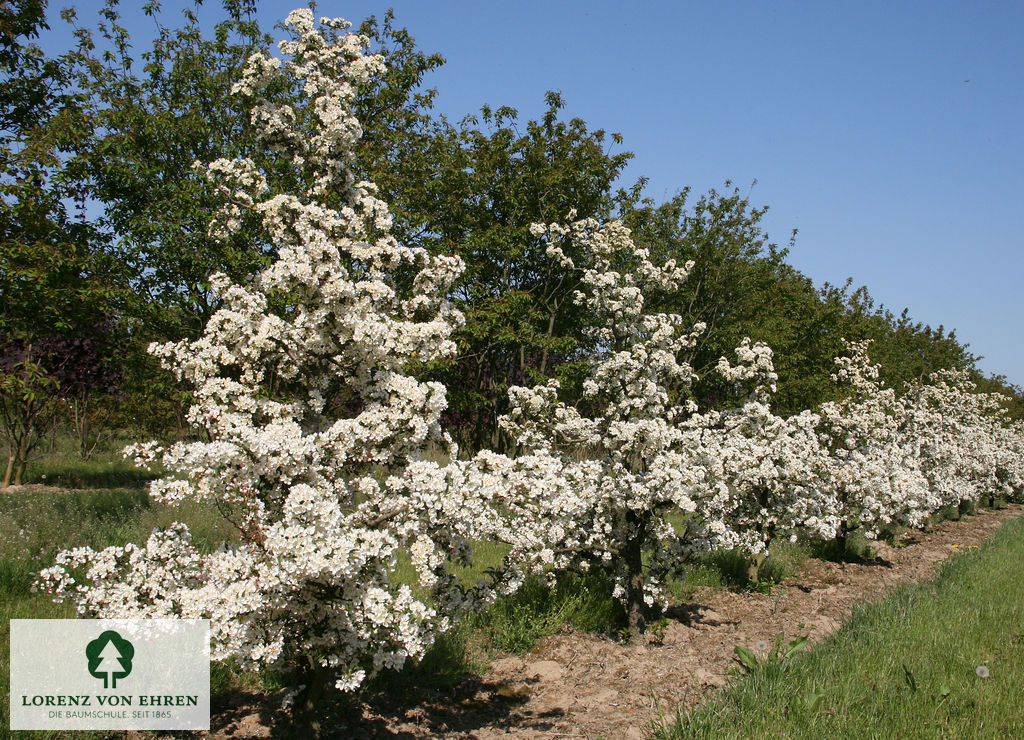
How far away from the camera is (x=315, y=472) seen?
4867mm

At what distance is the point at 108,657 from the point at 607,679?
5095 mm

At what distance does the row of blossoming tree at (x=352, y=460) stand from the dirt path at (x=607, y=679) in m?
0.72

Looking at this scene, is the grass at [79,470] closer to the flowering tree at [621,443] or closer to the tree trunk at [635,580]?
the flowering tree at [621,443]

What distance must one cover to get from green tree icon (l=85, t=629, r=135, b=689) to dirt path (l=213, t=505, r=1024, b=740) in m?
1.03

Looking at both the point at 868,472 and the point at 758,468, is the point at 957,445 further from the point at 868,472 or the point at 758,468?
the point at 758,468

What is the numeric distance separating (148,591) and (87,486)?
13.4 meters

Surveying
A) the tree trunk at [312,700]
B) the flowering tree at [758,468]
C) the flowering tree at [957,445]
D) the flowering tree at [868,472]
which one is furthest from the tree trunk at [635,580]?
the flowering tree at [957,445]

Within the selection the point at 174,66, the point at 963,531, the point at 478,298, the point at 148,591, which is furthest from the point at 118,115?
the point at 963,531

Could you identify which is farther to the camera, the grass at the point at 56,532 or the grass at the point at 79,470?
the grass at the point at 79,470

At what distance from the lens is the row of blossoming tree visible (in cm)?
461

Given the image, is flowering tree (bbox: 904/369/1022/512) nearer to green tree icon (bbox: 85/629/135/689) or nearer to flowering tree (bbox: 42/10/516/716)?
flowering tree (bbox: 42/10/516/716)

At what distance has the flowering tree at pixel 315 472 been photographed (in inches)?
174

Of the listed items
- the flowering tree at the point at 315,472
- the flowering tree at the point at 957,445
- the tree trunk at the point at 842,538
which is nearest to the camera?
the flowering tree at the point at 315,472

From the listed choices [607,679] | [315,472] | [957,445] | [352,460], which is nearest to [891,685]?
[607,679]
